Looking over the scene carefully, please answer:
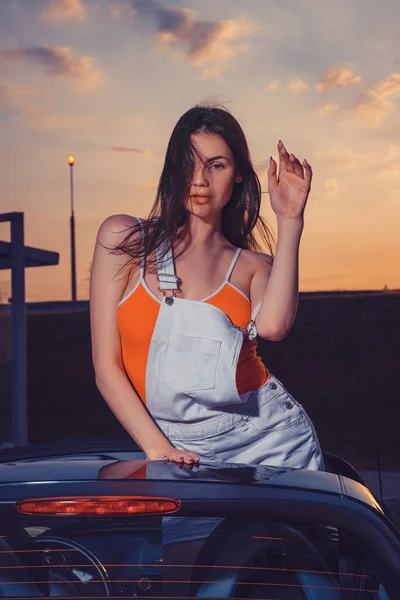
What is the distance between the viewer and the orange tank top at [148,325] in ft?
8.48

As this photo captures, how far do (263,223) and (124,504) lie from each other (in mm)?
1545

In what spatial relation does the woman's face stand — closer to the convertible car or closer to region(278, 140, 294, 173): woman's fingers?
region(278, 140, 294, 173): woman's fingers

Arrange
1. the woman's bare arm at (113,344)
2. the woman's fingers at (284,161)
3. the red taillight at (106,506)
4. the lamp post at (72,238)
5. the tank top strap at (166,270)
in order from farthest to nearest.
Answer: the lamp post at (72,238) < the woman's fingers at (284,161) < the tank top strap at (166,270) < the woman's bare arm at (113,344) < the red taillight at (106,506)

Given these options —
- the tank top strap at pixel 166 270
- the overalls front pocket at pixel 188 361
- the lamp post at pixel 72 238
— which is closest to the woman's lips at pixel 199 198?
the tank top strap at pixel 166 270

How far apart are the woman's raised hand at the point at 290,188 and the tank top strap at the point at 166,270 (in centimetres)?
33

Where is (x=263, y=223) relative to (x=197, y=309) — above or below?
above

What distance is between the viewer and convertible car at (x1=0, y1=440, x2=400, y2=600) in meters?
1.76

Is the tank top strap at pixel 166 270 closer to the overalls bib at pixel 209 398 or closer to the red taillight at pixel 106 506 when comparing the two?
the overalls bib at pixel 209 398

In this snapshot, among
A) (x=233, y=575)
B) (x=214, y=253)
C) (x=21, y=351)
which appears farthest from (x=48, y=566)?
(x=21, y=351)

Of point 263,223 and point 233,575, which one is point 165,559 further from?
point 263,223

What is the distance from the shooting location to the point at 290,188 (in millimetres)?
2750

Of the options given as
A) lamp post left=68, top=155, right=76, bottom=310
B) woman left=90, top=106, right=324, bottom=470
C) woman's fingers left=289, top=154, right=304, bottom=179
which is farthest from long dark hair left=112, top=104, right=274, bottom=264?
lamp post left=68, top=155, right=76, bottom=310

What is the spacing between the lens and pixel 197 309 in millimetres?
2566

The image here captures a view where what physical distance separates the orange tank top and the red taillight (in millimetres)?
858
